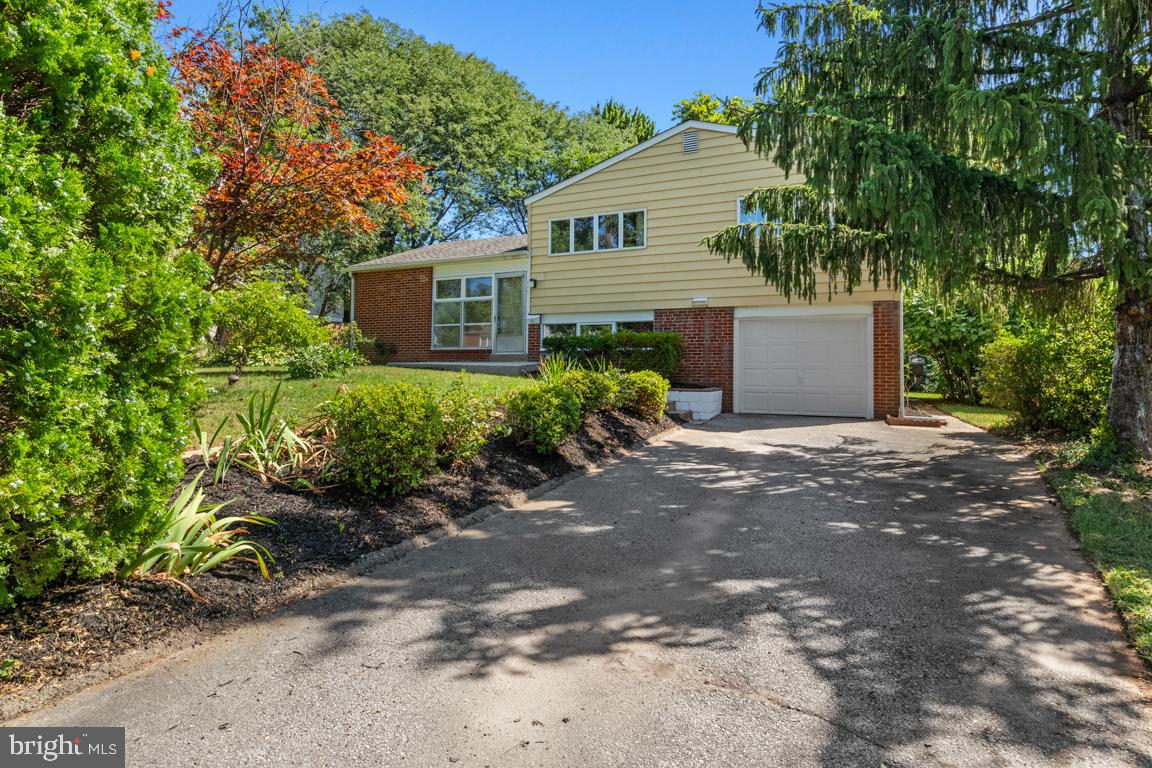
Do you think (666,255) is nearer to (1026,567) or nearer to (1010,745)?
(1026,567)

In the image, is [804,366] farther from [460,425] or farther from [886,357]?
[460,425]

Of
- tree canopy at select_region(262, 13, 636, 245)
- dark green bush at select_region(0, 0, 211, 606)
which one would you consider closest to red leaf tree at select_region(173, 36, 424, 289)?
dark green bush at select_region(0, 0, 211, 606)

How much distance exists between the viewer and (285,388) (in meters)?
7.62

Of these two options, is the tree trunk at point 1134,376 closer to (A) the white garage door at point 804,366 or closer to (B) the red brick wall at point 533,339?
(A) the white garage door at point 804,366

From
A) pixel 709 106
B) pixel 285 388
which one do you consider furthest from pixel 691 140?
pixel 709 106

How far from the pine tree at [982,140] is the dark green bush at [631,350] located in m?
4.26

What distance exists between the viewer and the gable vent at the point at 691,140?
12.7 meters

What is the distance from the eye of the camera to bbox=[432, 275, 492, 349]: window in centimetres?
1542

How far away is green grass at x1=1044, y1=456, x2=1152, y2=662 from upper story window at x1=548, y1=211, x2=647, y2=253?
353 inches

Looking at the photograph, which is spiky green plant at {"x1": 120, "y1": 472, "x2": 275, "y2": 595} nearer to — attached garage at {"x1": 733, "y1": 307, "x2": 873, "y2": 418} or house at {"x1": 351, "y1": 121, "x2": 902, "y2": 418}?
house at {"x1": 351, "y1": 121, "x2": 902, "y2": 418}

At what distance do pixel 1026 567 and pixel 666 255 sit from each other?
10057 millimetres

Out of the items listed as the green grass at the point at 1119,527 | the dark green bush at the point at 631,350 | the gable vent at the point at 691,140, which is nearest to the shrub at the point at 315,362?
the dark green bush at the point at 631,350

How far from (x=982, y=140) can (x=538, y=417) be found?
4.95 meters

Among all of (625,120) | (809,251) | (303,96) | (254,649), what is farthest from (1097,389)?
(625,120)
